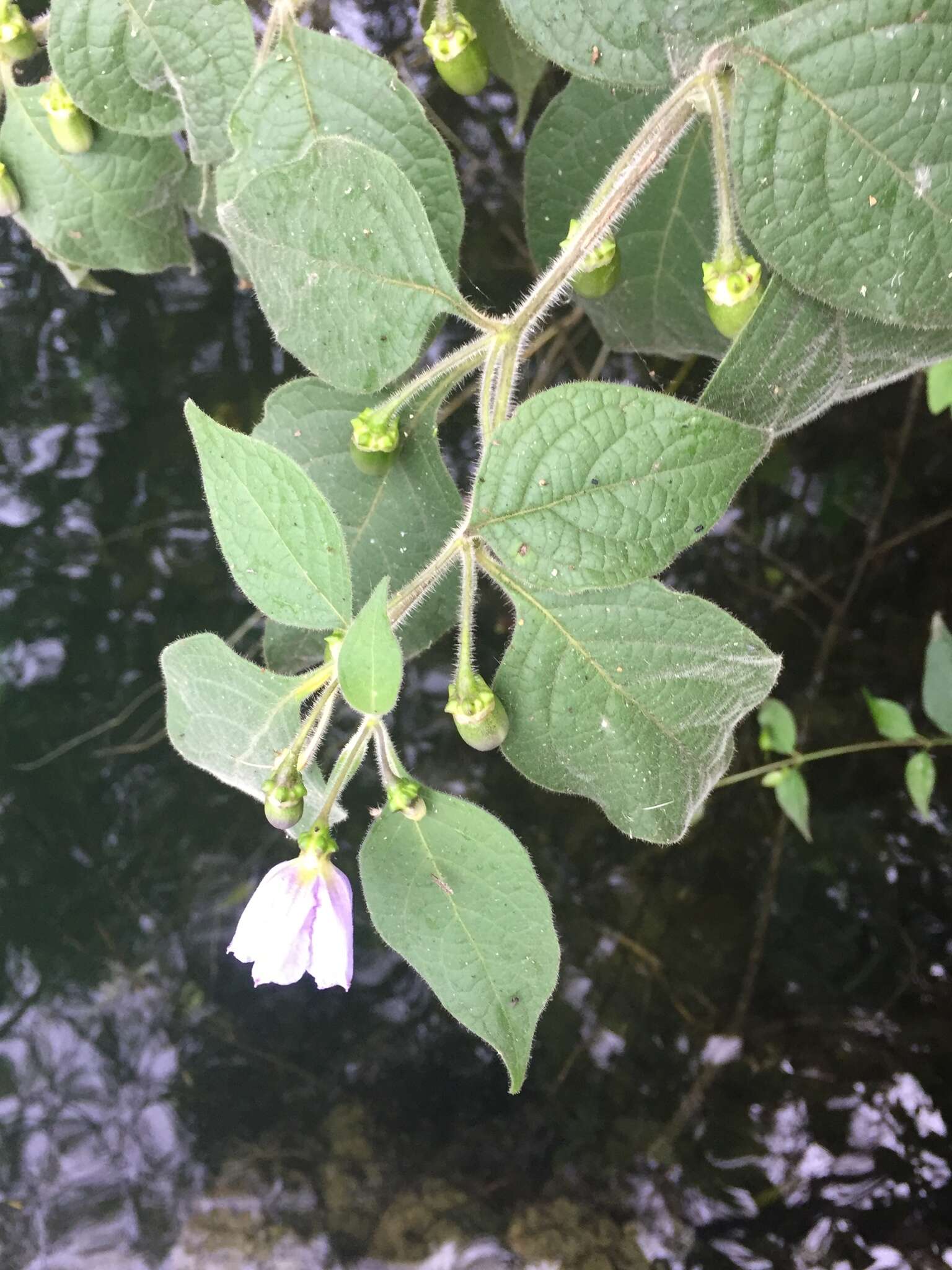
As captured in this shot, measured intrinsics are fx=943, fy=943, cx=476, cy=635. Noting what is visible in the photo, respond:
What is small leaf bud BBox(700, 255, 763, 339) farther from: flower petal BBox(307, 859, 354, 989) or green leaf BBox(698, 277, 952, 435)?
flower petal BBox(307, 859, 354, 989)

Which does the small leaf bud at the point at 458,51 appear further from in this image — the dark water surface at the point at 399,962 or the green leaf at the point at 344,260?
the dark water surface at the point at 399,962

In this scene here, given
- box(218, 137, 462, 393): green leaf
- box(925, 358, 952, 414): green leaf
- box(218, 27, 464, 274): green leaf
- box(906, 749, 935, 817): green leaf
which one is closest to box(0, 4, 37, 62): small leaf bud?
box(218, 27, 464, 274): green leaf

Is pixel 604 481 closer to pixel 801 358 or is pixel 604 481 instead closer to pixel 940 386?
pixel 801 358

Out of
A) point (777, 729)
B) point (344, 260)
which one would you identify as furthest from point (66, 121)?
point (777, 729)

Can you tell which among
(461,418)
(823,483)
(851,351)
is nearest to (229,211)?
(851,351)

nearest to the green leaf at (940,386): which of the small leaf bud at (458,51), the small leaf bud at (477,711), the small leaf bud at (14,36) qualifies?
the small leaf bud at (458,51)

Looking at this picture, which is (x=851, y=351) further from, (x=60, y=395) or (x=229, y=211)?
(x=60, y=395)
